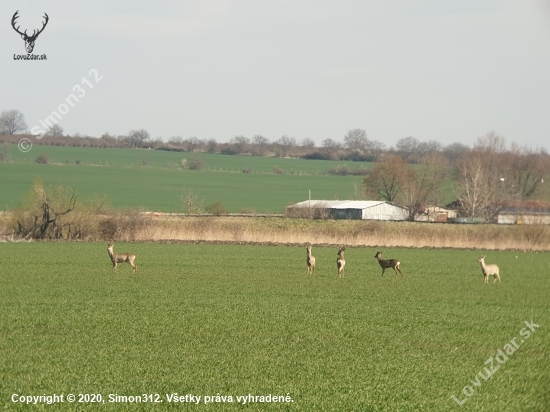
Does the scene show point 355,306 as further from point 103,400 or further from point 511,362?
point 103,400

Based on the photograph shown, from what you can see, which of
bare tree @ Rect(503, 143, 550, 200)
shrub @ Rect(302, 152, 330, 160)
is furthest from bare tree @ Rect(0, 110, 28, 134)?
bare tree @ Rect(503, 143, 550, 200)

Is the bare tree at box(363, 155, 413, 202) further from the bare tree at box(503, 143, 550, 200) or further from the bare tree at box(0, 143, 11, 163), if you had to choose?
the bare tree at box(0, 143, 11, 163)

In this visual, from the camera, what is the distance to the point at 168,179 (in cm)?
11456

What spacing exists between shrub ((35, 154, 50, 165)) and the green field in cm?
105

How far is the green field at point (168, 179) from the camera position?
9694cm

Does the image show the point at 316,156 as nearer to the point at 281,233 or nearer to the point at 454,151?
the point at 454,151

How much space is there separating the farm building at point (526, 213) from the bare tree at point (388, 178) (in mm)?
30746

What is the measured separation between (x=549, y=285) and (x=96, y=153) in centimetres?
10945

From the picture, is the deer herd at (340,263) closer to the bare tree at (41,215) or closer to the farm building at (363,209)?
the bare tree at (41,215)

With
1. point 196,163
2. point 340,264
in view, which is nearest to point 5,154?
point 196,163

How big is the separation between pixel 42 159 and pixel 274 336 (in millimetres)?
106638

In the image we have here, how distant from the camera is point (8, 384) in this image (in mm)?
13172

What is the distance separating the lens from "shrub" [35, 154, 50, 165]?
117562 mm

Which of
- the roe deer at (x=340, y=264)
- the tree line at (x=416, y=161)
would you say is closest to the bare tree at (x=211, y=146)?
the tree line at (x=416, y=161)
